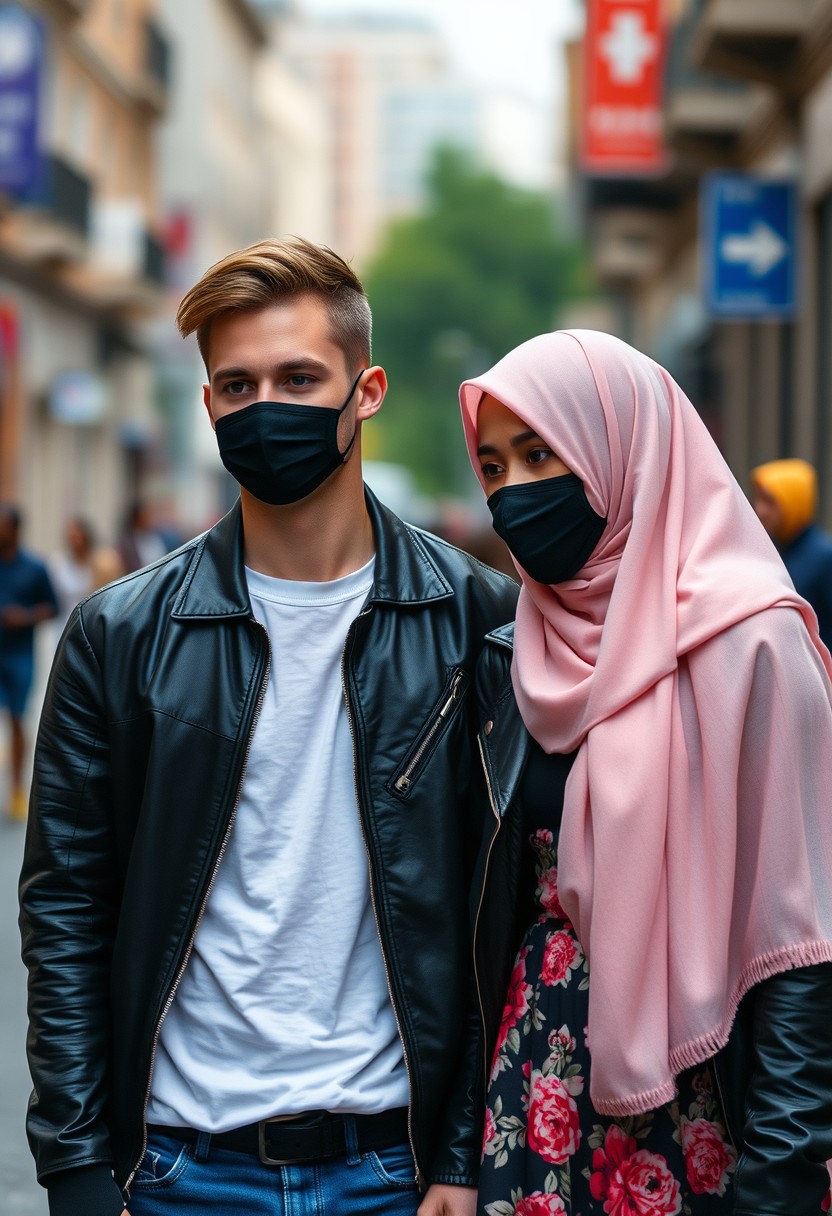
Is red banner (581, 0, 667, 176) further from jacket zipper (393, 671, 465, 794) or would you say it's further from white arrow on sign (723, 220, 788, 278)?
jacket zipper (393, 671, 465, 794)

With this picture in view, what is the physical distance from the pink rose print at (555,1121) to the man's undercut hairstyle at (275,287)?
112 centimetres

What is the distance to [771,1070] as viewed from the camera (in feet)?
7.96

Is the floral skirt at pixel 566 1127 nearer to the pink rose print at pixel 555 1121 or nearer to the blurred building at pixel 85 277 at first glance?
the pink rose print at pixel 555 1121

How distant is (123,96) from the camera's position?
34.9 meters

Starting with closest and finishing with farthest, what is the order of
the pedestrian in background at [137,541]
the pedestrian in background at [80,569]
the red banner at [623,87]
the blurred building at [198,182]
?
the pedestrian in background at [80,569] < the pedestrian in background at [137,541] < the red banner at [623,87] < the blurred building at [198,182]

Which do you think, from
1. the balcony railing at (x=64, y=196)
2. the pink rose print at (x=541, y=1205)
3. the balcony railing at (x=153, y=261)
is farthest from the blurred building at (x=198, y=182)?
the pink rose print at (x=541, y=1205)

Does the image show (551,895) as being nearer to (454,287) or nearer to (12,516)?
(12,516)

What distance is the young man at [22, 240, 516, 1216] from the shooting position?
2625 mm

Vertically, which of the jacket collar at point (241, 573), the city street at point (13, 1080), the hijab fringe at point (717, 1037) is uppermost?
the jacket collar at point (241, 573)

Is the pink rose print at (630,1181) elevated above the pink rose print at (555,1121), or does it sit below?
below

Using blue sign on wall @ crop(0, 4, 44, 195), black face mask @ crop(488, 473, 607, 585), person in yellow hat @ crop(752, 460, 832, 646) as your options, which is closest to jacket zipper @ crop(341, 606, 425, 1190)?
black face mask @ crop(488, 473, 607, 585)

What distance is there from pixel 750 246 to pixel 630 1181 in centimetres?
1033

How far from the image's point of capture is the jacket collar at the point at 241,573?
2.78 m

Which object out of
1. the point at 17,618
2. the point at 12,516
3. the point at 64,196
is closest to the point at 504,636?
the point at 17,618
